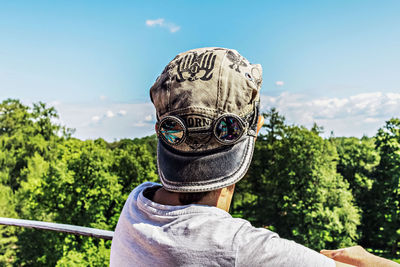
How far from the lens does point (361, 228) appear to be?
79.6ft

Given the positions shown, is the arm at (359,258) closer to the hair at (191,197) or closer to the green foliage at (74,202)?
the hair at (191,197)

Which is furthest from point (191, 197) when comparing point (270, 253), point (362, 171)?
point (362, 171)

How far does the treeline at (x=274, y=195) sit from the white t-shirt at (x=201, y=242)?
18.2 meters

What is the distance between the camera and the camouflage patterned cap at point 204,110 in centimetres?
122

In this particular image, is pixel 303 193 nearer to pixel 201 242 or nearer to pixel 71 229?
pixel 71 229

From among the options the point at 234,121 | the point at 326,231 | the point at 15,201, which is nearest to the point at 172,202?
the point at 234,121

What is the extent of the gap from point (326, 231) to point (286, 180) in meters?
A: 3.98

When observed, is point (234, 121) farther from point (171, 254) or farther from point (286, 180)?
point (286, 180)

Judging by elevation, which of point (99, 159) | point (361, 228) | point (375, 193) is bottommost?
point (361, 228)

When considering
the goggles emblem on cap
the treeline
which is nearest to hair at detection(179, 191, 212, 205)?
the goggles emblem on cap

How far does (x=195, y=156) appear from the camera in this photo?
1.26 meters

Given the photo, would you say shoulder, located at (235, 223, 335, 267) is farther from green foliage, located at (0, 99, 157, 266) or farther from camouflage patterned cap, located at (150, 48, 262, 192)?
green foliage, located at (0, 99, 157, 266)

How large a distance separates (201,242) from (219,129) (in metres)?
0.39

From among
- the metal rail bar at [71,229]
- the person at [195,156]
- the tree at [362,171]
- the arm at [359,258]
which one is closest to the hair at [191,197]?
the person at [195,156]
